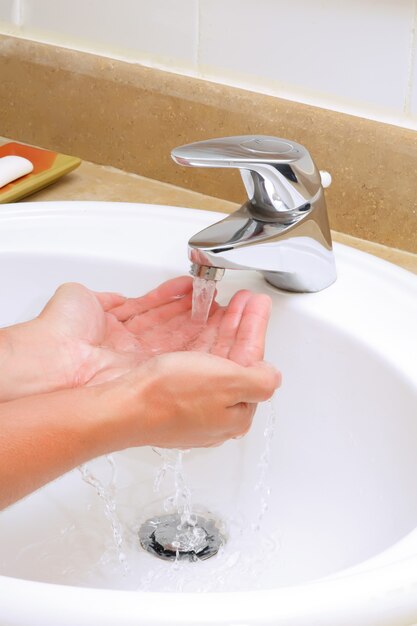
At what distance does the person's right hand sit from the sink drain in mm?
129

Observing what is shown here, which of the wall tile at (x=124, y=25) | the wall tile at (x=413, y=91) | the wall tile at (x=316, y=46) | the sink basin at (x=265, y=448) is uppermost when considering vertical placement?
the wall tile at (x=124, y=25)

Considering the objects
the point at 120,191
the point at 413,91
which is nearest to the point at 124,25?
the point at 120,191

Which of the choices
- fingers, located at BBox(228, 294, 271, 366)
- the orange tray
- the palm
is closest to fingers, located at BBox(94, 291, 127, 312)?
the palm

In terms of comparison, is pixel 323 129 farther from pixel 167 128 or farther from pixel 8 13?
pixel 8 13

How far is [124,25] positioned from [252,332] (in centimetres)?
44

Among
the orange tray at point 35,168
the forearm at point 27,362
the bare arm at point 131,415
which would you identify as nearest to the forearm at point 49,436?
the bare arm at point 131,415

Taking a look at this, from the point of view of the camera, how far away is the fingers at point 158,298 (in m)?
0.71

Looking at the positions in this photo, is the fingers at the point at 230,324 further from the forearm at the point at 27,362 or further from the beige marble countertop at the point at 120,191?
the beige marble countertop at the point at 120,191

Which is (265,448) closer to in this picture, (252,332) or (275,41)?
(252,332)

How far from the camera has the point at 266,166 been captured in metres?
0.63

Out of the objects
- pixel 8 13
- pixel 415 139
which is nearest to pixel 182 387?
pixel 415 139

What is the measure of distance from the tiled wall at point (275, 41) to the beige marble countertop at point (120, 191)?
109 millimetres

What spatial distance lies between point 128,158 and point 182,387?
18.2 inches

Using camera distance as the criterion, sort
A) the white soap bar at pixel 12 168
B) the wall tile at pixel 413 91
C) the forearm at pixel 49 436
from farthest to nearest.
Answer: the white soap bar at pixel 12 168 → the wall tile at pixel 413 91 → the forearm at pixel 49 436
